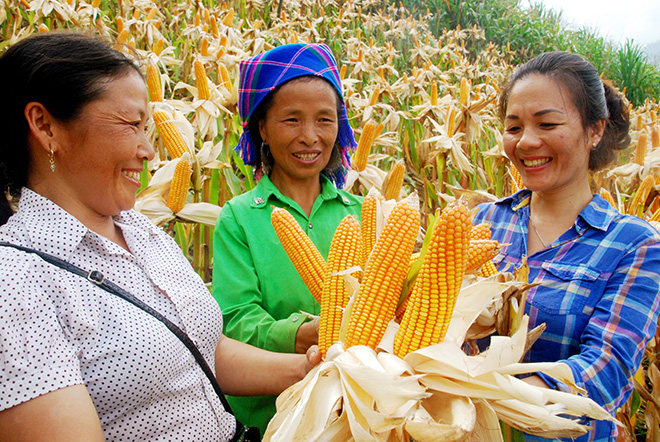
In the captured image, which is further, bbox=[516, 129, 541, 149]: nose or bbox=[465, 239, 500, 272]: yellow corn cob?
bbox=[516, 129, 541, 149]: nose

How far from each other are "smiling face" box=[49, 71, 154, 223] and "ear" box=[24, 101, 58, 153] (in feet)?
0.07

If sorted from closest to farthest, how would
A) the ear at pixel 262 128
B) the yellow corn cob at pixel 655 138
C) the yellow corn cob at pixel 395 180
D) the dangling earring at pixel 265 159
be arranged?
the ear at pixel 262 128
the dangling earring at pixel 265 159
the yellow corn cob at pixel 395 180
the yellow corn cob at pixel 655 138

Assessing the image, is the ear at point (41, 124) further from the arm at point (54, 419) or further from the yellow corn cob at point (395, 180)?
the yellow corn cob at point (395, 180)

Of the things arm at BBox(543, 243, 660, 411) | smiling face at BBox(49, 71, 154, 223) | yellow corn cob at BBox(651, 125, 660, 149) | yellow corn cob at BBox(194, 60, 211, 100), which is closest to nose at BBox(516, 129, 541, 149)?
arm at BBox(543, 243, 660, 411)

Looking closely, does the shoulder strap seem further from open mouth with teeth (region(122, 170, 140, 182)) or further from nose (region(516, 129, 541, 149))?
nose (region(516, 129, 541, 149))

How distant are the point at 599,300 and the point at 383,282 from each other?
2.87ft

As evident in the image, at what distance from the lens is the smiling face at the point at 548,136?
172 cm

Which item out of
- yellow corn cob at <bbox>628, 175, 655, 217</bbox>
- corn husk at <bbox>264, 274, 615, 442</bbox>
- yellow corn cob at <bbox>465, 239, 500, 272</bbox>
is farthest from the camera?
yellow corn cob at <bbox>628, 175, 655, 217</bbox>

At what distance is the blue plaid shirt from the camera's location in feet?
4.52

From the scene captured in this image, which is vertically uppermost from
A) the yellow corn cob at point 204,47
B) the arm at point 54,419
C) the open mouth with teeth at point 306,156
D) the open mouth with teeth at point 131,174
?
the yellow corn cob at point 204,47

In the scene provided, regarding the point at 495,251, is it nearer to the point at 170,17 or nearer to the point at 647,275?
the point at 647,275

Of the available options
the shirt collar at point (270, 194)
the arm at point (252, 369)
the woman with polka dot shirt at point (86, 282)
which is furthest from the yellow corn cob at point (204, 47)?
the arm at point (252, 369)

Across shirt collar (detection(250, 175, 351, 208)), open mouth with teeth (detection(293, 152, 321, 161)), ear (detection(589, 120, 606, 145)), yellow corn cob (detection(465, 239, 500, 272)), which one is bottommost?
shirt collar (detection(250, 175, 351, 208))

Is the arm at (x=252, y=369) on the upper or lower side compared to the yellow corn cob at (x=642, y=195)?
lower
